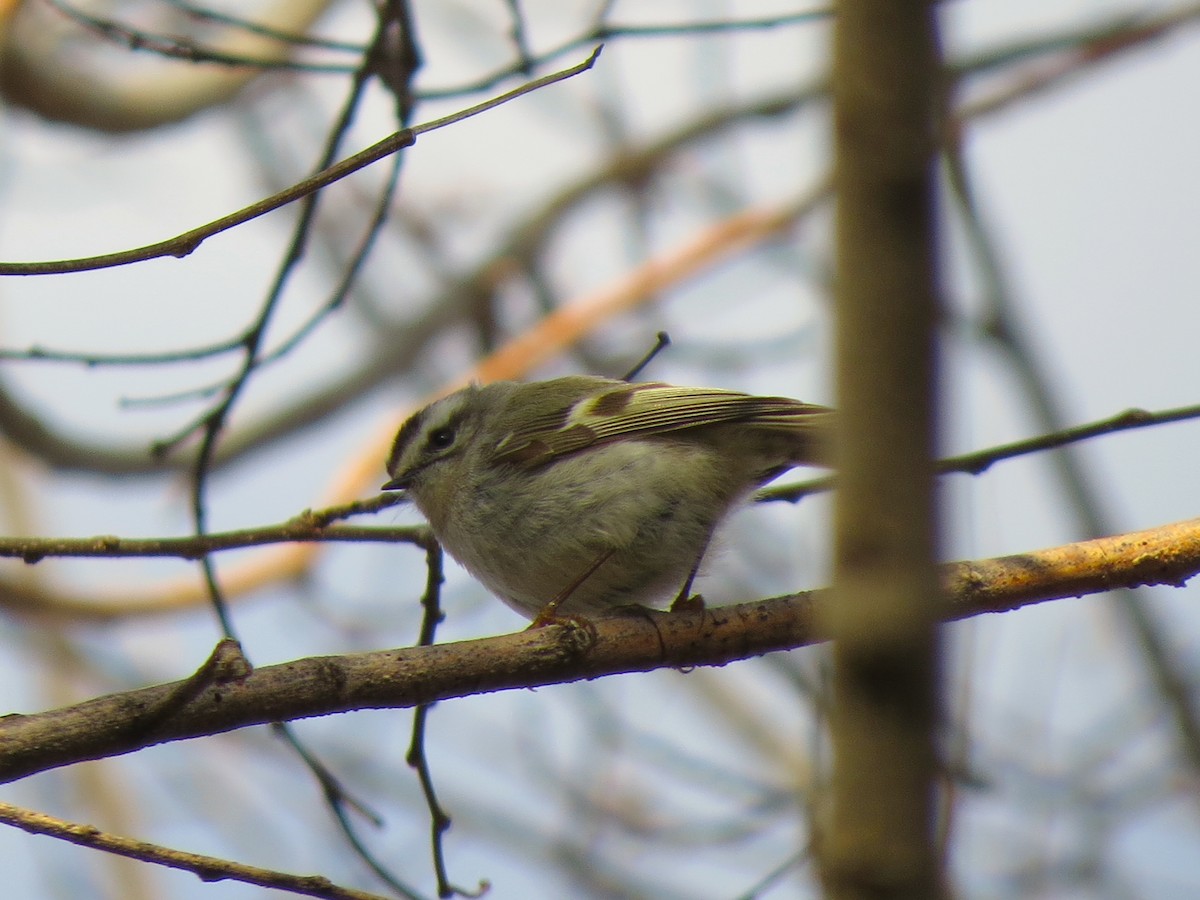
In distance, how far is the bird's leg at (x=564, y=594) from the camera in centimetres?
280

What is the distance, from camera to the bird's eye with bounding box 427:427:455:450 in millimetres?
3746

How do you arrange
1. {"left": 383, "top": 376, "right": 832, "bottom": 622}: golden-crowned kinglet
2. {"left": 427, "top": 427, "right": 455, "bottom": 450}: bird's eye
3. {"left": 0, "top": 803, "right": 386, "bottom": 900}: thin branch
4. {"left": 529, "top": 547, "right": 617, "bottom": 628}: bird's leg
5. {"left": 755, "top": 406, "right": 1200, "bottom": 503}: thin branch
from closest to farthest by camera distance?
{"left": 0, "top": 803, "right": 386, "bottom": 900}: thin branch → {"left": 755, "top": 406, "right": 1200, "bottom": 503}: thin branch → {"left": 529, "top": 547, "right": 617, "bottom": 628}: bird's leg → {"left": 383, "top": 376, "right": 832, "bottom": 622}: golden-crowned kinglet → {"left": 427, "top": 427, "right": 455, "bottom": 450}: bird's eye

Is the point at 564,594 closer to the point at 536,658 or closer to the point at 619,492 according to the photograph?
the point at 619,492

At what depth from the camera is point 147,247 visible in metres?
1.67

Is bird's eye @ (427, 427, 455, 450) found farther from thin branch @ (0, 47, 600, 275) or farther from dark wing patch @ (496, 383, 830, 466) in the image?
thin branch @ (0, 47, 600, 275)

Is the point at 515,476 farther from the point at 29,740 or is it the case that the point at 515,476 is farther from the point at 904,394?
the point at 904,394

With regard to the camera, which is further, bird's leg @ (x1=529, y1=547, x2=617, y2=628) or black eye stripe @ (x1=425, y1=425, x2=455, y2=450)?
black eye stripe @ (x1=425, y1=425, x2=455, y2=450)

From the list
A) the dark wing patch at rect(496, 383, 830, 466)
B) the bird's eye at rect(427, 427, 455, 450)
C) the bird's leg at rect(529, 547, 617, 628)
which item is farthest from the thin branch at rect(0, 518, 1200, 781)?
the bird's eye at rect(427, 427, 455, 450)

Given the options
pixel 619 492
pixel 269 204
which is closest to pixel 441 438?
pixel 619 492

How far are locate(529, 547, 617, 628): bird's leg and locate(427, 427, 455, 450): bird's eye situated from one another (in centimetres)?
82

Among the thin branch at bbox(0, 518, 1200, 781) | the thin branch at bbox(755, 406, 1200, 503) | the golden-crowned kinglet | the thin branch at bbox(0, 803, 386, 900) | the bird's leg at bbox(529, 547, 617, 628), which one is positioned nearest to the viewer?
the thin branch at bbox(0, 803, 386, 900)

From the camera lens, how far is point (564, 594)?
292 centimetres

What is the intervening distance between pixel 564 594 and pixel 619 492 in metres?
0.32

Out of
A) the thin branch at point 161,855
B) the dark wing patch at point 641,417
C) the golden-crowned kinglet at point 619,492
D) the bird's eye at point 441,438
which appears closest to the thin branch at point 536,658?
the thin branch at point 161,855
